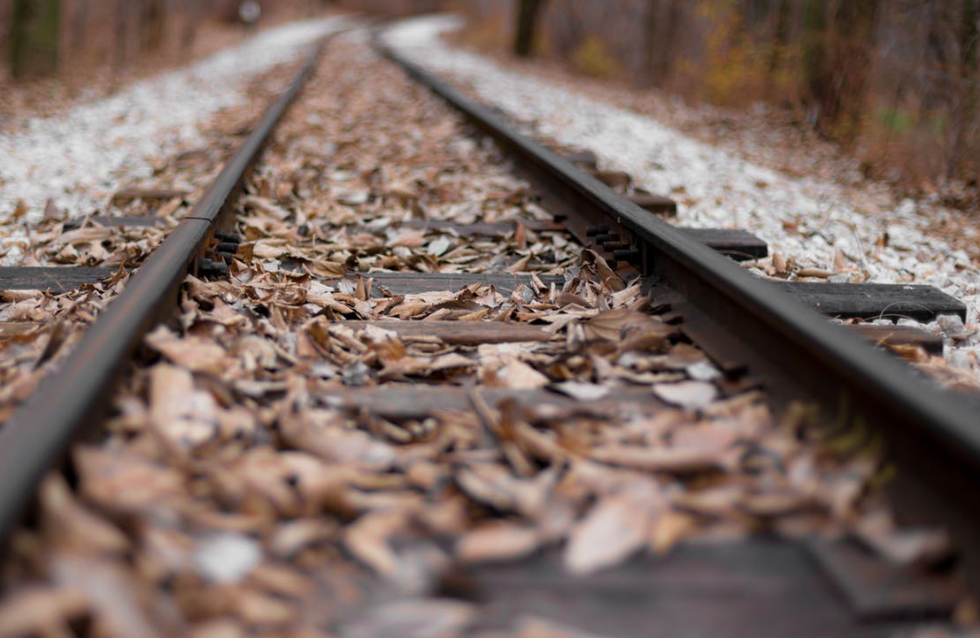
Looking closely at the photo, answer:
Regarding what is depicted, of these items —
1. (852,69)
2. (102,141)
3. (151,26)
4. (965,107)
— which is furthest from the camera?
→ (151,26)

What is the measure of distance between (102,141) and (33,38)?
5239mm

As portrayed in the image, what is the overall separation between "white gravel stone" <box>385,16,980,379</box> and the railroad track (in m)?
0.85

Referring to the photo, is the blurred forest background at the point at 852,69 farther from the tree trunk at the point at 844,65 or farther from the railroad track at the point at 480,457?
the railroad track at the point at 480,457

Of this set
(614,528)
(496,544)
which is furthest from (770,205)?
(496,544)

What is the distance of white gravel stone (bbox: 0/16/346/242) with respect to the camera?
479 cm

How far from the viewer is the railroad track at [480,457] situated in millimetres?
1270

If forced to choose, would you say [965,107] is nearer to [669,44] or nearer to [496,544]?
[496,544]

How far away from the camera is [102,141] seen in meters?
6.54

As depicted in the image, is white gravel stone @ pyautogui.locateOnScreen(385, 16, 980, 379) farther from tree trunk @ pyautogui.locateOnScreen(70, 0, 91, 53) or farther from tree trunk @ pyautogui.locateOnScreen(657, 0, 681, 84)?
tree trunk @ pyautogui.locateOnScreen(70, 0, 91, 53)

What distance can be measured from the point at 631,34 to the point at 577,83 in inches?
228

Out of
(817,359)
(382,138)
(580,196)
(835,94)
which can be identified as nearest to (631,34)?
(835,94)

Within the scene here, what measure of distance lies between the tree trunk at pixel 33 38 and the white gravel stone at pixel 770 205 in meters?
5.99

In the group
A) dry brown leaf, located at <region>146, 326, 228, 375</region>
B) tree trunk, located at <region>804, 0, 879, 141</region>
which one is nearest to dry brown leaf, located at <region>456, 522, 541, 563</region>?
dry brown leaf, located at <region>146, 326, 228, 375</region>

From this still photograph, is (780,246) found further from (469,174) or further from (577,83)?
(577,83)
